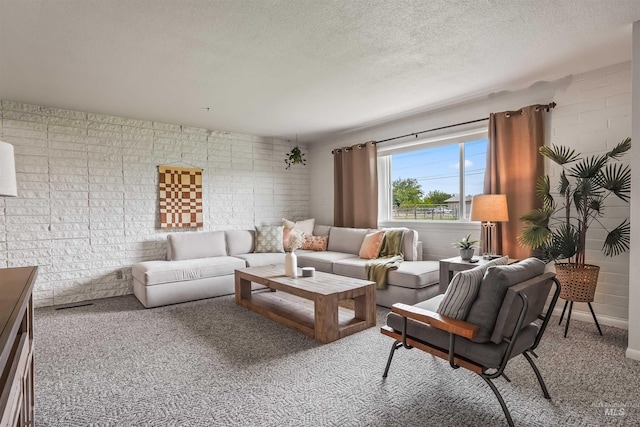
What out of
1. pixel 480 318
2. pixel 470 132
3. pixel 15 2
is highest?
pixel 15 2

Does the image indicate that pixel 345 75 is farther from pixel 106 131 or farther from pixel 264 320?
pixel 106 131

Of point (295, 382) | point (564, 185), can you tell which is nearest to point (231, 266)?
point (295, 382)

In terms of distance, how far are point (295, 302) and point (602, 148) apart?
11.1 feet

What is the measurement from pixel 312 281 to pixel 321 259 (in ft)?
4.37

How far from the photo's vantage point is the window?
4160mm

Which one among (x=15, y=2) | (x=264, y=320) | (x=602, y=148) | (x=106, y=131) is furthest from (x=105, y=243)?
(x=602, y=148)

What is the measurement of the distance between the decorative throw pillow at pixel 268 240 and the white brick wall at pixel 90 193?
604mm

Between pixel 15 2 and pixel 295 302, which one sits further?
pixel 295 302

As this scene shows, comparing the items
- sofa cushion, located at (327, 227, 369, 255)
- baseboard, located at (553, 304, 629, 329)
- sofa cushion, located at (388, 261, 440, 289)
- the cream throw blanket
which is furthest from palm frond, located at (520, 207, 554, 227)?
sofa cushion, located at (327, 227, 369, 255)

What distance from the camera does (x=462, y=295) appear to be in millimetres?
1789

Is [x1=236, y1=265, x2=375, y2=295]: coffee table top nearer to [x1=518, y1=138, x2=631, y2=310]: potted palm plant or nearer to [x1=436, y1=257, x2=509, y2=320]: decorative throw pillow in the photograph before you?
[x1=436, y1=257, x2=509, y2=320]: decorative throw pillow

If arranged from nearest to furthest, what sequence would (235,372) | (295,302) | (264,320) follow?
(235,372), (264,320), (295,302)

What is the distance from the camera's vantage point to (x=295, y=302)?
3.87 metres

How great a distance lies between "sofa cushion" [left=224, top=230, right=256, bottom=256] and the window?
2093mm
